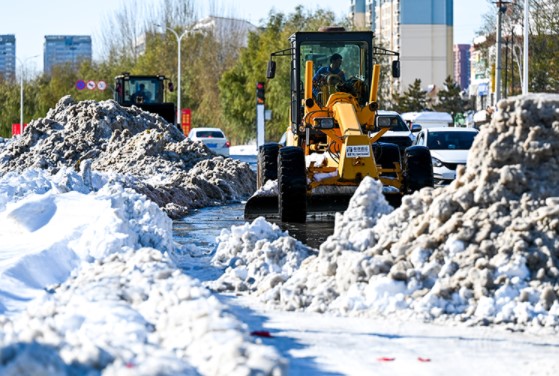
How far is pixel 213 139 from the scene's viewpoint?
52781 mm

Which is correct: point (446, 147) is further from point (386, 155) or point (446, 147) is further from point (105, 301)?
→ point (105, 301)

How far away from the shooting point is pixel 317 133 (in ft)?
59.7

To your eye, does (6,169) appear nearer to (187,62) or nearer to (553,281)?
(553,281)


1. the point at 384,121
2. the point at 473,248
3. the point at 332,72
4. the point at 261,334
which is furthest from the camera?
the point at 332,72

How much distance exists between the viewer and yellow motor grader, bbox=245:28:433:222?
16.7 m

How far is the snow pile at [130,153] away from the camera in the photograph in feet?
85.9

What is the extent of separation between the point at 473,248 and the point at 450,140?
2009cm

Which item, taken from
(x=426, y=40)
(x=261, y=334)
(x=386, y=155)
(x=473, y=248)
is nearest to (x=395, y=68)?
(x=386, y=155)

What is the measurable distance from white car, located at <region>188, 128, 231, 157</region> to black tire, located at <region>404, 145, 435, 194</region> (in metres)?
33.6

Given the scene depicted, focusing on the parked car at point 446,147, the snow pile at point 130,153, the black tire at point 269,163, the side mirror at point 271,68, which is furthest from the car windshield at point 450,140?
the side mirror at point 271,68

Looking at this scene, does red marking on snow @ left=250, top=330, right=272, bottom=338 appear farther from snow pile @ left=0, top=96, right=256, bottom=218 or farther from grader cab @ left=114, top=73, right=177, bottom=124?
grader cab @ left=114, top=73, right=177, bottom=124

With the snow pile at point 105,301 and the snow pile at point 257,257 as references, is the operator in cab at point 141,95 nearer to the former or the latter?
the snow pile at point 105,301

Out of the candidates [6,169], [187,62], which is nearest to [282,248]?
[6,169]

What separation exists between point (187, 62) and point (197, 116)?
23.6 feet
